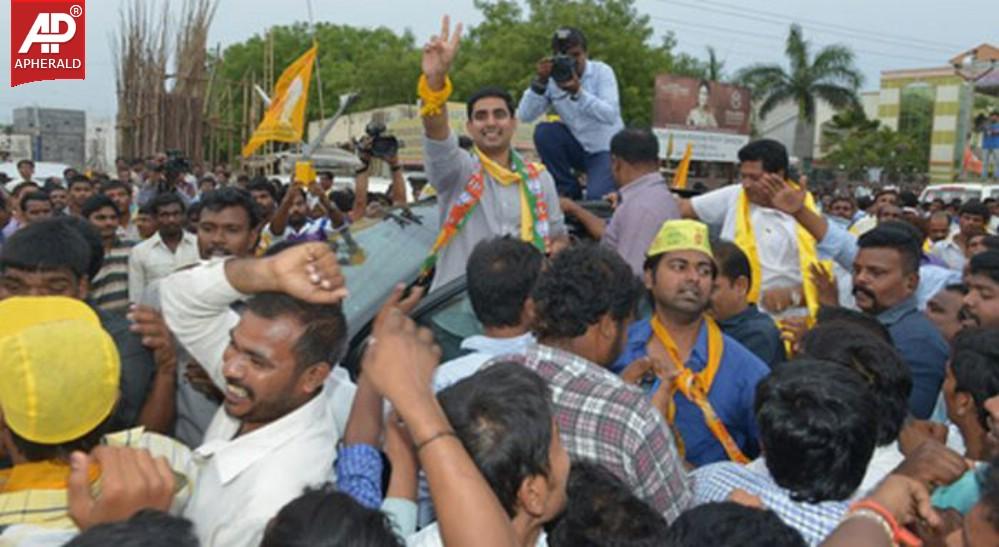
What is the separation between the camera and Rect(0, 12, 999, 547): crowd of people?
183cm

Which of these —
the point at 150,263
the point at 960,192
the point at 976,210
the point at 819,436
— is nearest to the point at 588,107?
the point at 150,263

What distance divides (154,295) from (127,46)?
20.2 m

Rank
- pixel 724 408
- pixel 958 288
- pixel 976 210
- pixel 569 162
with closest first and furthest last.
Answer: pixel 724 408
pixel 958 288
pixel 569 162
pixel 976 210

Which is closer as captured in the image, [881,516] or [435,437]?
[435,437]

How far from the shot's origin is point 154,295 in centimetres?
340

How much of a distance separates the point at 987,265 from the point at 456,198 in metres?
2.23

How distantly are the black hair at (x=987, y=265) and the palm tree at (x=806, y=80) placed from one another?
45209 millimetres

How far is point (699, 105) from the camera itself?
1404 inches

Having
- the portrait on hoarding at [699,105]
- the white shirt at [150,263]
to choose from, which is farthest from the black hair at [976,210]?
the portrait on hoarding at [699,105]

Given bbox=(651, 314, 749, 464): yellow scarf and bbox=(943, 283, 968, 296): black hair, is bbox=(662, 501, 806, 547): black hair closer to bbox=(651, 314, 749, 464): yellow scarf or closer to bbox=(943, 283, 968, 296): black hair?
bbox=(651, 314, 749, 464): yellow scarf

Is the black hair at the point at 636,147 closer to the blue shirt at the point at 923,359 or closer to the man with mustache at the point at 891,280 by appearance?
the man with mustache at the point at 891,280

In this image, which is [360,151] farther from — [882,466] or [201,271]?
[882,466]

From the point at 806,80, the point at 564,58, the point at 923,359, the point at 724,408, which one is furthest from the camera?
the point at 806,80

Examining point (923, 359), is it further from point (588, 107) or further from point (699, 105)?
point (699, 105)
